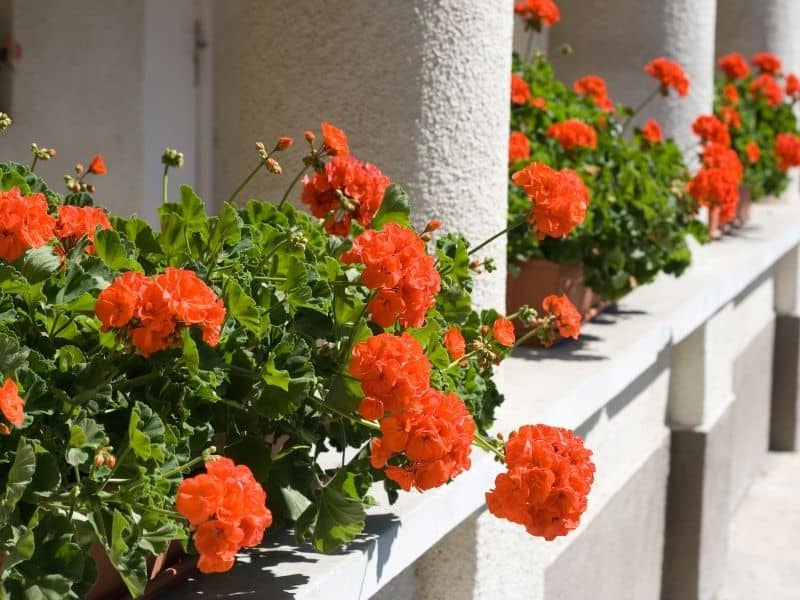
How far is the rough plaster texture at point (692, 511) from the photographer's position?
16.6 feet

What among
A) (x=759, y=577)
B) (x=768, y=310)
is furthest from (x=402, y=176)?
(x=768, y=310)

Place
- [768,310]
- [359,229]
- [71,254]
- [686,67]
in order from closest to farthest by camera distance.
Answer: [71,254]
[359,229]
[686,67]
[768,310]

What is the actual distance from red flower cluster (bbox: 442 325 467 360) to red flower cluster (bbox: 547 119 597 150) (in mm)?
1805

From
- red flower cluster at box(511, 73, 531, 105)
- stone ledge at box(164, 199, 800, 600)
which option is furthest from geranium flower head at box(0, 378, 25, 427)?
red flower cluster at box(511, 73, 531, 105)

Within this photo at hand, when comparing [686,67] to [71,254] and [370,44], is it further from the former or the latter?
[71,254]

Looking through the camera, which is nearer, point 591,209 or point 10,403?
point 10,403

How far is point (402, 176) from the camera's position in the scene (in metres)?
2.68

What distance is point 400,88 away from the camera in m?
2.66

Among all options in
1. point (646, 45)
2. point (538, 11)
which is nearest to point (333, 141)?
point (538, 11)

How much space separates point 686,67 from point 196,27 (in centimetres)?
258

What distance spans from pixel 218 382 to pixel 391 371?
0.22m

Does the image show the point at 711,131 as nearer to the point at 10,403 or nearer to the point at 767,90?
the point at 767,90

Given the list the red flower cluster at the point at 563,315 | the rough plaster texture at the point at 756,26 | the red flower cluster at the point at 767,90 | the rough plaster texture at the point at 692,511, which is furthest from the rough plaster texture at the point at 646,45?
the red flower cluster at the point at 563,315

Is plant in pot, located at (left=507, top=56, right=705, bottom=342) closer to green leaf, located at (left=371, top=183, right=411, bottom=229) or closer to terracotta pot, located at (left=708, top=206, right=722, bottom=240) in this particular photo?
green leaf, located at (left=371, top=183, right=411, bottom=229)
